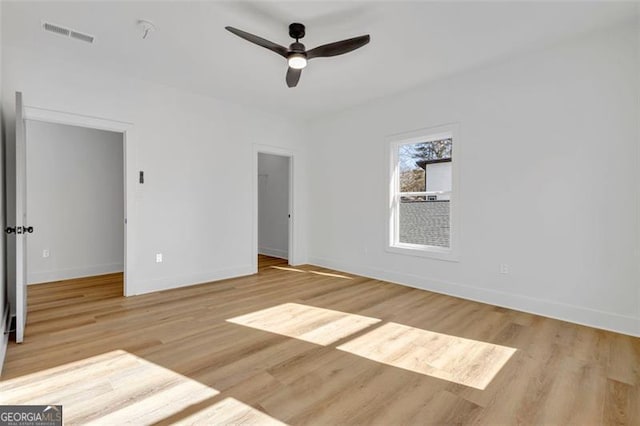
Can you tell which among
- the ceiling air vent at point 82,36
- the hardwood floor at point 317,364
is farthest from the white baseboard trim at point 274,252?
the ceiling air vent at point 82,36

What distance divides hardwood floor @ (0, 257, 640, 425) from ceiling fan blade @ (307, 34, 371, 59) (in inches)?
103

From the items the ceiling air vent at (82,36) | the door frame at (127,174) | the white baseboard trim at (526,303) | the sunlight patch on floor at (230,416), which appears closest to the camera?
the sunlight patch on floor at (230,416)

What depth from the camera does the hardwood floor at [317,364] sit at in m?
1.77

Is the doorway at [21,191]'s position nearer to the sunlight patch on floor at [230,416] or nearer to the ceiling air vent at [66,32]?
the ceiling air vent at [66,32]

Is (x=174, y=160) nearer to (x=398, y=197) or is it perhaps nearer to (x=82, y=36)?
(x=82, y=36)

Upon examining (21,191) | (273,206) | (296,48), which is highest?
(296,48)

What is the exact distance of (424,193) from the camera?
14.6ft

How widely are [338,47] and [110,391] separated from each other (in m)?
3.13

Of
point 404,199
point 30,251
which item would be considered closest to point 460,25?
point 404,199

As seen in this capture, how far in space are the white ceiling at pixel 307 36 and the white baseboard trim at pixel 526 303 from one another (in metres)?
2.76

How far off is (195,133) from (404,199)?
336 cm

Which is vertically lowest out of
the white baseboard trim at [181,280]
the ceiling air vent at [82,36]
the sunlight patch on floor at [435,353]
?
the sunlight patch on floor at [435,353]

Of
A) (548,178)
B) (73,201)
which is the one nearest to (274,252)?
(73,201)

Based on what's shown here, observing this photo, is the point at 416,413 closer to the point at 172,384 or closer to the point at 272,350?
the point at 272,350
